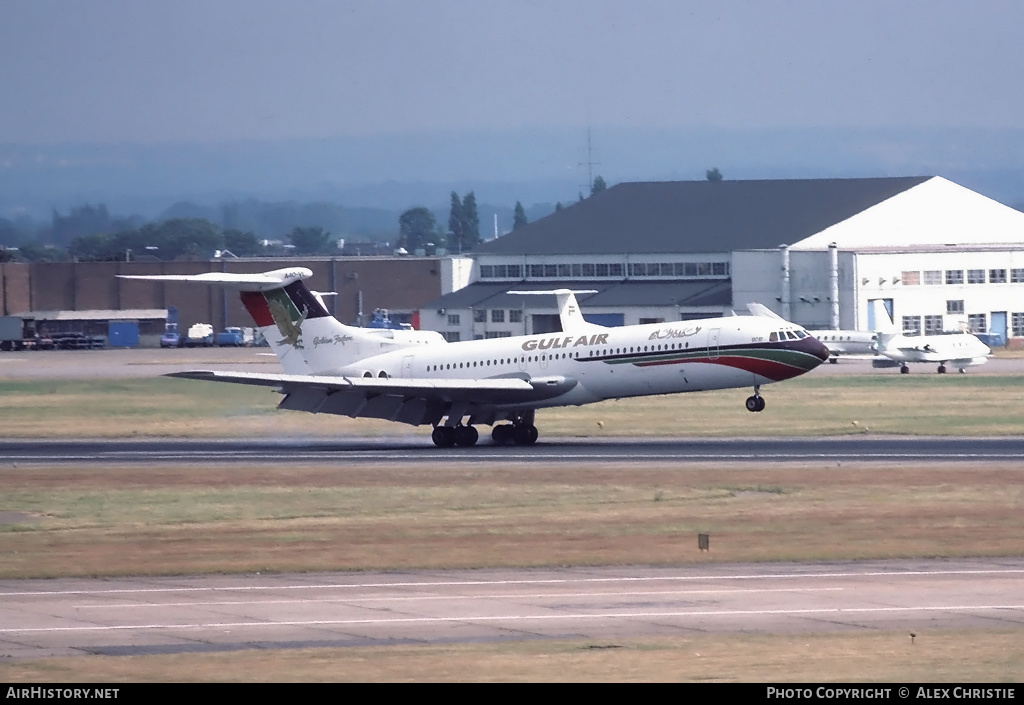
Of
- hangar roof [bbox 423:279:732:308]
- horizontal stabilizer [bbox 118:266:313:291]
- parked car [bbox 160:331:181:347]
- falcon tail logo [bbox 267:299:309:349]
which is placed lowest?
parked car [bbox 160:331:181:347]

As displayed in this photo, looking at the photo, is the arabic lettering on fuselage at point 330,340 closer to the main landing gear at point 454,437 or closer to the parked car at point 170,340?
the main landing gear at point 454,437

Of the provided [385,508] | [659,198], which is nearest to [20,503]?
[385,508]

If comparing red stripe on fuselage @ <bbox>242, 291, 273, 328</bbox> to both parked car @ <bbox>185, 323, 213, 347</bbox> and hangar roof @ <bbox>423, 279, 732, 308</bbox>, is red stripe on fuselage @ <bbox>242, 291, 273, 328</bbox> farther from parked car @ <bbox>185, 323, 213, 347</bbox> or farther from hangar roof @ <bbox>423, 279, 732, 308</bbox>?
parked car @ <bbox>185, 323, 213, 347</bbox>

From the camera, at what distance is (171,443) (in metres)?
55.9

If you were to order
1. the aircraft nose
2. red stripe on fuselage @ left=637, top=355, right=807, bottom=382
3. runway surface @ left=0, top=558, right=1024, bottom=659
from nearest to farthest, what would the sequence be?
runway surface @ left=0, top=558, right=1024, bottom=659
the aircraft nose
red stripe on fuselage @ left=637, top=355, right=807, bottom=382

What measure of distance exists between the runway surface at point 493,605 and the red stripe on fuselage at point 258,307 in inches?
1153

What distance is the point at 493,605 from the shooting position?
24344mm

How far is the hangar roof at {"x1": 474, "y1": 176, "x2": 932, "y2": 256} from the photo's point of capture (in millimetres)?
136625

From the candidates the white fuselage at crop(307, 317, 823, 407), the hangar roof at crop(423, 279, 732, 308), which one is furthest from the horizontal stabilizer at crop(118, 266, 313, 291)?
the hangar roof at crop(423, 279, 732, 308)

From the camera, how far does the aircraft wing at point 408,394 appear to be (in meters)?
52.0

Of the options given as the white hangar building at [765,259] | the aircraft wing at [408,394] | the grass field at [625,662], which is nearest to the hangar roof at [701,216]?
the white hangar building at [765,259]

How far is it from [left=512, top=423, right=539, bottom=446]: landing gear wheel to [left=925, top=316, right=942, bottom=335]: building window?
7433 cm

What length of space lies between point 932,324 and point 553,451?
77333 millimetres

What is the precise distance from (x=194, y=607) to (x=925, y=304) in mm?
104099
